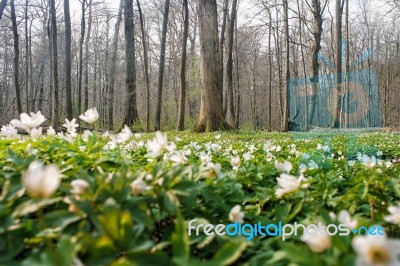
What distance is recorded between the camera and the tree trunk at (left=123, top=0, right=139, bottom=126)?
52.0 feet

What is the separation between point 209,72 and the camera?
12.1 m

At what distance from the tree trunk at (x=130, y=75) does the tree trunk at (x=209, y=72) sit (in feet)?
14.8

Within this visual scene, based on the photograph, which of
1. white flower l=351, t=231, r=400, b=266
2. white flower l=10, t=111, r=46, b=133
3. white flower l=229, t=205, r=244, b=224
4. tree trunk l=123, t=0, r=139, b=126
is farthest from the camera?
tree trunk l=123, t=0, r=139, b=126

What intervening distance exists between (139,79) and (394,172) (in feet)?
106

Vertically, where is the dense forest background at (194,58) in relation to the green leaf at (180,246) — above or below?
above

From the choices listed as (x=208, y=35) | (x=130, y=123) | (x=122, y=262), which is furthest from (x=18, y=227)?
(x=130, y=123)

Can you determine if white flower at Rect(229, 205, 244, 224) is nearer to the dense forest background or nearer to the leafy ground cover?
the leafy ground cover

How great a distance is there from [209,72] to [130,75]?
5.90 meters

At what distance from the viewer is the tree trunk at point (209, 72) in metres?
11.9

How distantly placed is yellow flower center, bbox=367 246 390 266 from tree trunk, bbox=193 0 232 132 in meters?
11.2

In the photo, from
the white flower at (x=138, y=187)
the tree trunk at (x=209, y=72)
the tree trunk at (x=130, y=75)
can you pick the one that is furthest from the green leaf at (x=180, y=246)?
the tree trunk at (x=130, y=75)

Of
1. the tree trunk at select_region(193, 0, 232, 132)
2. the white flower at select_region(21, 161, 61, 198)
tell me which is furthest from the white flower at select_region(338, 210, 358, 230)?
the tree trunk at select_region(193, 0, 232, 132)

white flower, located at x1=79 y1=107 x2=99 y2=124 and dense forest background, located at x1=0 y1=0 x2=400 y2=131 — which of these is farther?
dense forest background, located at x1=0 y1=0 x2=400 y2=131

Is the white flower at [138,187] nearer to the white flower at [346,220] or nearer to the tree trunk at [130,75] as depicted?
the white flower at [346,220]
